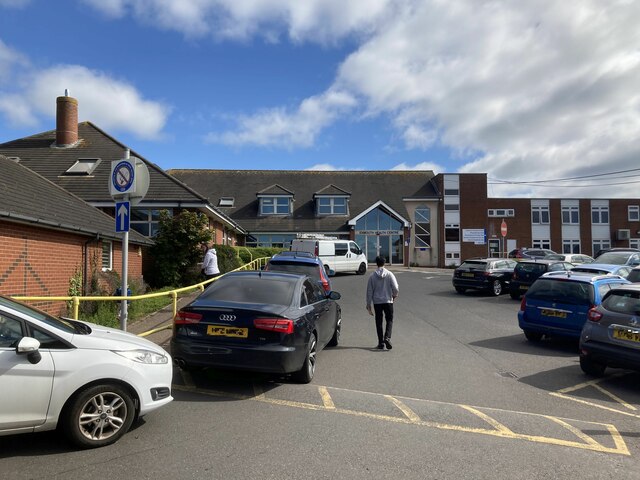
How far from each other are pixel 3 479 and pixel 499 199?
4495 centimetres

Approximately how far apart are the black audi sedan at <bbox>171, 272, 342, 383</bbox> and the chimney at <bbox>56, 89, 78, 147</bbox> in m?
20.9

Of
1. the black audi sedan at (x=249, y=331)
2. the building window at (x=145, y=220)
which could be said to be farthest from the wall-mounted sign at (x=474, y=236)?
the black audi sedan at (x=249, y=331)

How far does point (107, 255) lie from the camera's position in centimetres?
1437

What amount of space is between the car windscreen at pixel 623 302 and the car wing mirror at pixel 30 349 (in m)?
7.40

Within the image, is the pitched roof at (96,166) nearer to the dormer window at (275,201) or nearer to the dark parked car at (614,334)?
the dormer window at (275,201)

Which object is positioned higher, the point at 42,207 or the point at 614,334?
the point at 42,207

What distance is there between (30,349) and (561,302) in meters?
8.96

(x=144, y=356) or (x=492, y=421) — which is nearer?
(x=144, y=356)

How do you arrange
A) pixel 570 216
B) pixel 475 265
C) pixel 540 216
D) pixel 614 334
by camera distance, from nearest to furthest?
pixel 614 334
pixel 475 265
pixel 540 216
pixel 570 216

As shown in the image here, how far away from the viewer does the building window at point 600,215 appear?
45562 millimetres

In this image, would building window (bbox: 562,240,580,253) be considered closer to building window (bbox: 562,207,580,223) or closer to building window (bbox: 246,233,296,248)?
building window (bbox: 562,207,580,223)

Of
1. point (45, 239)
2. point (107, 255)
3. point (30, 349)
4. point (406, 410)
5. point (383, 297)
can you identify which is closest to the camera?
point (30, 349)

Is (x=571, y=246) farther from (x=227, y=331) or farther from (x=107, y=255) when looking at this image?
(x=227, y=331)

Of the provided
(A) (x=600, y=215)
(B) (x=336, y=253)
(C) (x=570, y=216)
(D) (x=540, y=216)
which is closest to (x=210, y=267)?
(B) (x=336, y=253)
